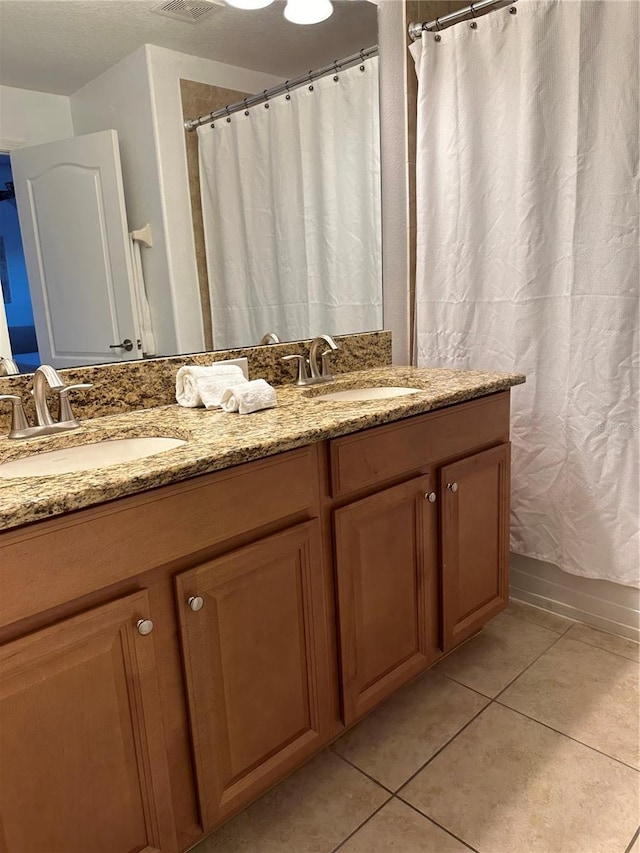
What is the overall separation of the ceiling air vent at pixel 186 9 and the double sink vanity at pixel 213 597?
3.33 feet

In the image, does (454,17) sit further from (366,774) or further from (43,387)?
(366,774)

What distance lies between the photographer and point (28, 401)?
139cm

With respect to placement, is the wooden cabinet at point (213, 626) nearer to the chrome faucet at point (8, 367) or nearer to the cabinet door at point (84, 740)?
the cabinet door at point (84, 740)

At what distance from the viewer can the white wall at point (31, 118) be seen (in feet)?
4.33

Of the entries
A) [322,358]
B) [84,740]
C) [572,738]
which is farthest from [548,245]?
[84,740]

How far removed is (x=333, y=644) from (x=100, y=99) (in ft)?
4.55

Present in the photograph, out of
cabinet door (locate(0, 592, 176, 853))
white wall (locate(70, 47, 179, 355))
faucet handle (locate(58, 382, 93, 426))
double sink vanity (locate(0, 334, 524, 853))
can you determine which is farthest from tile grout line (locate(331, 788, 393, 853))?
white wall (locate(70, 47, 179, 355))

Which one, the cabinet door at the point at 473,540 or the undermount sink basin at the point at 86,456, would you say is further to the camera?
the cabinet door at the point at 473,540

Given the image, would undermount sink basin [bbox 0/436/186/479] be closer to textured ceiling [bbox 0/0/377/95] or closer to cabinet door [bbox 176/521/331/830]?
cabinet door [bbox 176/521/331/830]

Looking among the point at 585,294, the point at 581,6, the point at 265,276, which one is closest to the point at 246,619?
the point at 265,276

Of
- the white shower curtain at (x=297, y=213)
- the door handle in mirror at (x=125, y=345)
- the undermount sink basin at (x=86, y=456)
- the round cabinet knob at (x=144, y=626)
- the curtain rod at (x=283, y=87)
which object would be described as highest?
the curtain rod at (x=283, y=87)

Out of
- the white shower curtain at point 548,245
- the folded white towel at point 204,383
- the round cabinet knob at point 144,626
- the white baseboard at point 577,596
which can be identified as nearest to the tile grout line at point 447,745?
the white baseboard at point 577,596

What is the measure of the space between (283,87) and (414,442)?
3.85 ft

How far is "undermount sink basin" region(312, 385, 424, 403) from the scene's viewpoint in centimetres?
179
